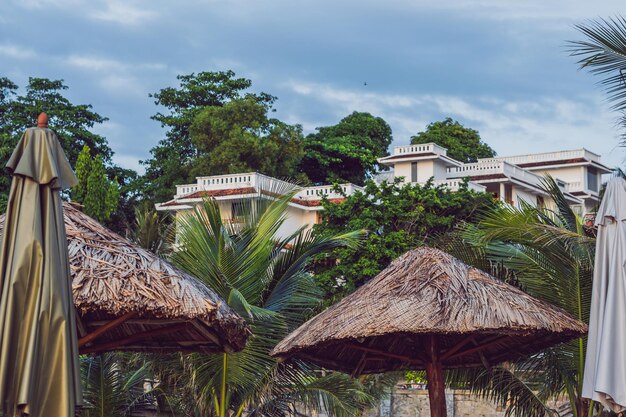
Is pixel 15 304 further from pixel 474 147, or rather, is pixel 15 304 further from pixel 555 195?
pixel 474 147

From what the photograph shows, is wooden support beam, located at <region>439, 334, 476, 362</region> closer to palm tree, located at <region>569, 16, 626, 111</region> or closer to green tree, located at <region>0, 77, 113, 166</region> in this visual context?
palm tree, located at <region>569, 16, 626, 111</region>

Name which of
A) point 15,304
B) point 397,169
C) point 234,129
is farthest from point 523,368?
point 397,169

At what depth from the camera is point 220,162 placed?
42375mm

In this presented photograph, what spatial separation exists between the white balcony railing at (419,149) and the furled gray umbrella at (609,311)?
38.3 m

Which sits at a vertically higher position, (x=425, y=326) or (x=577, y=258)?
(x=577, y=258)

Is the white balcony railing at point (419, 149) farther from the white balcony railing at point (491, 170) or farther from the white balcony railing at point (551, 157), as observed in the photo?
the white balcony railing at point (551, 157)

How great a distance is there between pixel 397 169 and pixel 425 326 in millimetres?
39621

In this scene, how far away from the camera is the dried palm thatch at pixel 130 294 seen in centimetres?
841

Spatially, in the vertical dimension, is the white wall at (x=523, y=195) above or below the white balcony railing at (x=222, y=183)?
above

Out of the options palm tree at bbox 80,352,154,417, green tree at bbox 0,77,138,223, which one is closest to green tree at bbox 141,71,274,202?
green tree at bbox 0,77,138,223

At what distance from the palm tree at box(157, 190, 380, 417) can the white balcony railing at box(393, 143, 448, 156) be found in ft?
112

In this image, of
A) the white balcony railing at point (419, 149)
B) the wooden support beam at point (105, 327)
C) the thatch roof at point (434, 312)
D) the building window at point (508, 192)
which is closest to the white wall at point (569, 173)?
the building window at point (508, 192)

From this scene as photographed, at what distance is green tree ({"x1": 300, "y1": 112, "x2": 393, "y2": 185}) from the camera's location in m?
48.1

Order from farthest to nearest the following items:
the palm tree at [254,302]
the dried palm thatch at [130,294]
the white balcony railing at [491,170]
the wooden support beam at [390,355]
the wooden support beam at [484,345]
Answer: the white balcony railing at [491,170], the palm tree at [254,302], the wooden support beam at [390,355], the wooden support beam at [484,345], the dried palm thatch at [130,294]
